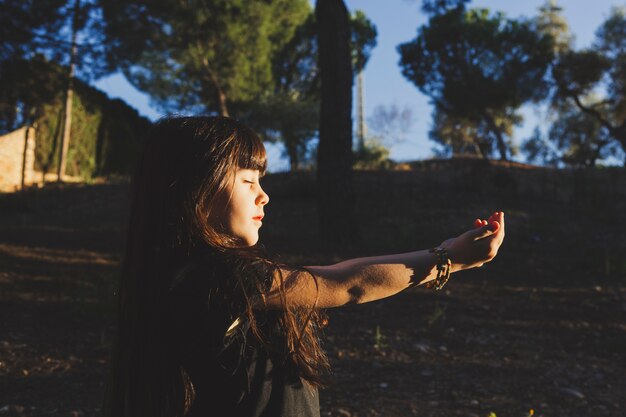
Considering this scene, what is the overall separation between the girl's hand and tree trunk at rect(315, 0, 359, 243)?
18.9ft

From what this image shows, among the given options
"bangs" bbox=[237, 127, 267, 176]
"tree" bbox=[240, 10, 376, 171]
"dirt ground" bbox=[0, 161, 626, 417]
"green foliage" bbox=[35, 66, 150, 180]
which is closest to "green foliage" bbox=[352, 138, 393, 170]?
"tree" bbox=[240, 10, 376, 171]

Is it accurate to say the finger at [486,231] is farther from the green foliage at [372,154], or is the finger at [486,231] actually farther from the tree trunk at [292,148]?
the tree trunk at [292,148]

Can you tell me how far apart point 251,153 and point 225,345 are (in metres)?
0.45

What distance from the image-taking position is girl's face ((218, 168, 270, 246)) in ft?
4.33

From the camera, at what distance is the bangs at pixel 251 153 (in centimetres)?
134

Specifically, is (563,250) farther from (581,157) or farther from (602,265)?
(581,157)

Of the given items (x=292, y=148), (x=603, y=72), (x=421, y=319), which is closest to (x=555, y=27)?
(x=603, y=72)

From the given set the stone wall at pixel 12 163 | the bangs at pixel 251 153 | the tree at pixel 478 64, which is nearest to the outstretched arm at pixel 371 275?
the bangs at pixel 251 153

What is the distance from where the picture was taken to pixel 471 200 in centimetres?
992

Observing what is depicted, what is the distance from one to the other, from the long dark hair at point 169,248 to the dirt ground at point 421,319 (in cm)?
199

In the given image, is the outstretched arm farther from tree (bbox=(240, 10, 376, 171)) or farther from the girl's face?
tree (bbox=(240, 10, 376, 171))

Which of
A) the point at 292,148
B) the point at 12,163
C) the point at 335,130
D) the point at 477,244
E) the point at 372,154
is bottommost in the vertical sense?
the point at 477,244

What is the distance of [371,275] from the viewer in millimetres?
1274

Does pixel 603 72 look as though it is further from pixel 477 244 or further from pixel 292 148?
pixel 477 244
